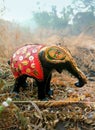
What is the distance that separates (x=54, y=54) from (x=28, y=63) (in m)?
0.27

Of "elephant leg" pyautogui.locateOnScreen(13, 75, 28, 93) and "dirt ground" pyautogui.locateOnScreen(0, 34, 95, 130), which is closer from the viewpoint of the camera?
"dirt ground" pyautogui.locateOnScreen(0, 34, 95, 130)

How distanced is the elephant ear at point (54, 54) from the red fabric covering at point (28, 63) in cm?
11

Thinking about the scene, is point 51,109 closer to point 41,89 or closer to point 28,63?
point 41,89

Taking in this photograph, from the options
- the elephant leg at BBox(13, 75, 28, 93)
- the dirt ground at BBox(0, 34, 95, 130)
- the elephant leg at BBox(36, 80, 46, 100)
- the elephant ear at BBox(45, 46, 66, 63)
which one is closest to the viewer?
the dirt ground at BBox(0, 34, 95, 130)

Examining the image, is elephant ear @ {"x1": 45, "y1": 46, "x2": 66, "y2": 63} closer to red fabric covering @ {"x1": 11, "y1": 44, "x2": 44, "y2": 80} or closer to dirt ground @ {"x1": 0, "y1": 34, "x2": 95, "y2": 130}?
red fabric covering @ {"x1": 11, "y1": 44, "x2": 44, "y2": 80}

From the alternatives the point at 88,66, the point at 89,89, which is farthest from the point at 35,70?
the point at 88,66

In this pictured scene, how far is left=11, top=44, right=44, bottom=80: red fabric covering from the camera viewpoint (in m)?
3.23

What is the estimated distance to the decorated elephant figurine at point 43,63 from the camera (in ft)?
10.5

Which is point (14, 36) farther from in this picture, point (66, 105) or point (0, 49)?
point (66, 105)

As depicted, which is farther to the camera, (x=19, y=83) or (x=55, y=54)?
(x=19, y=83)

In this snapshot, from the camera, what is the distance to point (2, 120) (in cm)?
283

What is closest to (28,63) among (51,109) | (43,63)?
(43,63)

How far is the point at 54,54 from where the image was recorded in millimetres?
3213

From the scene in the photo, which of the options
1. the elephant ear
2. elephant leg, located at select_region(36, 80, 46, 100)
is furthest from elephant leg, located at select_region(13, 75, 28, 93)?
the elephant ear
